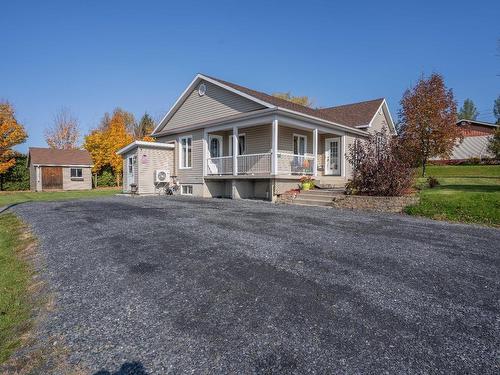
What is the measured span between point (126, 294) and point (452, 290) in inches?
148

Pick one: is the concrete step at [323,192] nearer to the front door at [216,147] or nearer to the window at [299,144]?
the window at [299,144]

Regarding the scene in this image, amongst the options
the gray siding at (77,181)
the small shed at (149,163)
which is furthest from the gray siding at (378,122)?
the gray siding at (77,181)

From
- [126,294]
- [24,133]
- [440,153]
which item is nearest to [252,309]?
[126,294]

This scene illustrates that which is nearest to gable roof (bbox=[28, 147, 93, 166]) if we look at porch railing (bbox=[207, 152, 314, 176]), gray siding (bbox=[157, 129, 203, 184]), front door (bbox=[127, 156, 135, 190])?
front door (bbox=[127, 156, 135, 190])

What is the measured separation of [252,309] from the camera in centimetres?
318

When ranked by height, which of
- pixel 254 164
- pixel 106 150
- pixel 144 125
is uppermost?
pixel 144 125

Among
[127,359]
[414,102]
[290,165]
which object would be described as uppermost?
[414,102]

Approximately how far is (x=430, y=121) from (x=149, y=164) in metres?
15.9

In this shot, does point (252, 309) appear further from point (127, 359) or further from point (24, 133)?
point (24, 133)

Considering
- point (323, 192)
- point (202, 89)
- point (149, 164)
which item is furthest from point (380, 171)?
point (149, 164)

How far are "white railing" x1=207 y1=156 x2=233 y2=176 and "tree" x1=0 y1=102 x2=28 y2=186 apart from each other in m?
23.1

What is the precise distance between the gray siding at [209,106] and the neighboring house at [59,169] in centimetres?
1721

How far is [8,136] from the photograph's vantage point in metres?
30.7

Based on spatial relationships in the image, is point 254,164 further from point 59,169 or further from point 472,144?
point 472,144
